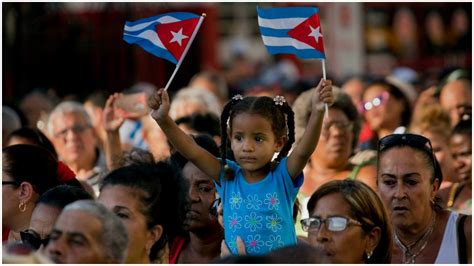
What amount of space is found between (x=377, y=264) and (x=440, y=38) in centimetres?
3058

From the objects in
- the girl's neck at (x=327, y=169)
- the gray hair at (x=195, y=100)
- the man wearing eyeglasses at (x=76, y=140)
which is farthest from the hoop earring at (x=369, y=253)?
the gray hair at (x=195, y=100)

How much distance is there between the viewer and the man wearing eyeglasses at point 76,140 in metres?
11.9

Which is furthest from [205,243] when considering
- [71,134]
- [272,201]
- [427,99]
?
[427,99]

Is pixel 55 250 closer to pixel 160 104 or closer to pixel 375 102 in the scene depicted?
pixel 160 104

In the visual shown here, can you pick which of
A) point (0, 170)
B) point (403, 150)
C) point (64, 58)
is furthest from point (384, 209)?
point (64, 58)

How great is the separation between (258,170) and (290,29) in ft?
3.37

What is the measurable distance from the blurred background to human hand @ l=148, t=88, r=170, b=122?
8430mm

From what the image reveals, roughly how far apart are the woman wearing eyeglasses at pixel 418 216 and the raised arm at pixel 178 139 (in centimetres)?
90

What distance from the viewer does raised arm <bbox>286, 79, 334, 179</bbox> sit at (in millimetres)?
7281

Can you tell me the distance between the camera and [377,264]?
692 centimetres

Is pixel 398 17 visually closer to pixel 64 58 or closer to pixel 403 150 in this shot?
pixel 64 58

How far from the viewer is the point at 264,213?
7414mm

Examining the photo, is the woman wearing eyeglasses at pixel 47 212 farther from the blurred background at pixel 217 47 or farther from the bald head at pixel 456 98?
the blurred background at pixel 217 47

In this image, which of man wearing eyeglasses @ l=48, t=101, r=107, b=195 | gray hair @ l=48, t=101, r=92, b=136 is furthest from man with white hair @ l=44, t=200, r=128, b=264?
gray hair @ l=48, t=101, r=92, b=136
